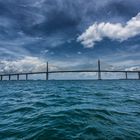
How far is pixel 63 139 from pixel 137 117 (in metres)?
4.36

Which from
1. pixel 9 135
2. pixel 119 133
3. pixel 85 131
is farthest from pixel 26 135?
pixel 119 133

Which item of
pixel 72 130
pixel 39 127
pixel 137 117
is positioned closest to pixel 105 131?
pixel 72 130

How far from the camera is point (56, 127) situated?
619 cm

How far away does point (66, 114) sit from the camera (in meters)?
8.05

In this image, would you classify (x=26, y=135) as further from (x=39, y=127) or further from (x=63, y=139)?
(x=63, y=139)

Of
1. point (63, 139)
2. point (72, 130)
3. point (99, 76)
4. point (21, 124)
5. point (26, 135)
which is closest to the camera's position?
point (63, 139)

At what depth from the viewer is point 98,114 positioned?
818 centimetres

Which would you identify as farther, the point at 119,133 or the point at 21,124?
the point at 21,124

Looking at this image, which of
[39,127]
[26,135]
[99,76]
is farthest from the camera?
[99,76]

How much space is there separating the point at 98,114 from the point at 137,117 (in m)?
1.79

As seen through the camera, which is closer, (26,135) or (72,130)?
(26,135)

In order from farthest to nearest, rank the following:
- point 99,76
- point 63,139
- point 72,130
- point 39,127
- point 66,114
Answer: point 99,76, point 66,114, point 39,127, point 72,130, point 63,139

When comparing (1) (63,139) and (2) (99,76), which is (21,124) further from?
(2) (99,76)

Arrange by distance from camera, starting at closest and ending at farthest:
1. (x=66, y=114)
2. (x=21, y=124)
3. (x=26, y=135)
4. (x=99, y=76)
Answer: (x=26, y=135) < (x=21, y=124) < (x=66, y=114) < (x=99, y=76)
